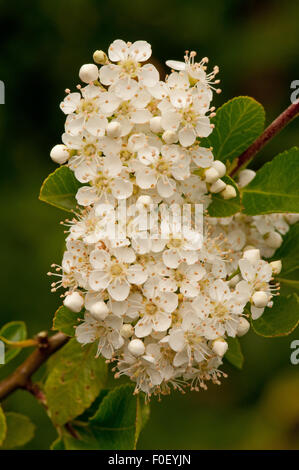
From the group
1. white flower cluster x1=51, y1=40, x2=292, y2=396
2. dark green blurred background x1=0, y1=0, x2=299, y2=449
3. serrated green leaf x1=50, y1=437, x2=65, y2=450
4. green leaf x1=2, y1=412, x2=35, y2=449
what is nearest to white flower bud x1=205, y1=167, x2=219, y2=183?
white flower cluster x1=51, y1=40, x2=292, y2=396

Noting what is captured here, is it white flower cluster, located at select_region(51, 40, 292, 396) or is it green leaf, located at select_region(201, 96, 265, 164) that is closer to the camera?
white flower cluster, located at select_region(51, 40, 292, 396)

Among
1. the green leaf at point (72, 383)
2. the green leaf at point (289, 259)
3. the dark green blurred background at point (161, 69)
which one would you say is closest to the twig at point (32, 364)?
the green leaf at point (72, 383)

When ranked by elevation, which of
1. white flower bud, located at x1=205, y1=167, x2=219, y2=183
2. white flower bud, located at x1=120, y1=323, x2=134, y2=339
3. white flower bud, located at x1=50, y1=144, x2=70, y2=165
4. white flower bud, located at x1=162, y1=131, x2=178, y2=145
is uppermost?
white flower bud, located at x1=162, y1=131, x2=178, y2=145

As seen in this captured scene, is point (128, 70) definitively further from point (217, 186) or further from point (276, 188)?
point (276, 188)

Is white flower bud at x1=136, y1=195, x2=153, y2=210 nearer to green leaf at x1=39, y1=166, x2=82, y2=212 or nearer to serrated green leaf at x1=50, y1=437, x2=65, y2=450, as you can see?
green leaf at x1=39, y1=166, x2=82, y2=212

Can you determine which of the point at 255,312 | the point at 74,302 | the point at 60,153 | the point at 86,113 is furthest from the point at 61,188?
the point at 255,312

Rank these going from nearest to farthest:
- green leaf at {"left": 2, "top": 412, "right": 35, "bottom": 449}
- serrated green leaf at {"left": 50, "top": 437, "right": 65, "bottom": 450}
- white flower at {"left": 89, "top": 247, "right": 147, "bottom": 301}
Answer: white flower at {"left": 89, "top": 247, "right": 147, "bottom": 301} < serrated green leaf at {"left": 50, "top": 437, "right": 65, "bottom": 450} < green leaf at {"left": 2, "top": 412, "right": 35, "bottom": 449}
